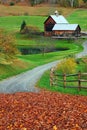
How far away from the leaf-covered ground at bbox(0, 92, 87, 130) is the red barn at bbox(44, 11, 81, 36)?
267ft

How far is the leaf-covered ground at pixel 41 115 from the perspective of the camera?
47.9ft

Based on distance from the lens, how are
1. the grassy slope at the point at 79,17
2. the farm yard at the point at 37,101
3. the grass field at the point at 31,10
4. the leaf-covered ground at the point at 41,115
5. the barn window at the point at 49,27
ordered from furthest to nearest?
the grass field at the point at 31,10 < the grassy slope at the point at 79,17 < the barn window at the point at 49,27 < the farm yard at the point at 37,101 < the leaf-covered ground at the point at 41,115

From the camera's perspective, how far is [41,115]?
16641 millimetres

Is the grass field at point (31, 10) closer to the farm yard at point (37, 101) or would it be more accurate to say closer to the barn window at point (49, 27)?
the barn window at point (49, 27)

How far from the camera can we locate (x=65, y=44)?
9106 centimetres

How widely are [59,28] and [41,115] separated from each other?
88297 millimetres

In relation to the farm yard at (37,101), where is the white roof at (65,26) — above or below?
below

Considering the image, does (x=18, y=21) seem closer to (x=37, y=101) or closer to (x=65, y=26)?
(x=65, y=26)

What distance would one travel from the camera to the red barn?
102m

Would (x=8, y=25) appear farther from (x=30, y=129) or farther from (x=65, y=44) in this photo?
(x=30, y=129)

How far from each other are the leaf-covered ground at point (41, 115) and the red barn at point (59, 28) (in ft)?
267

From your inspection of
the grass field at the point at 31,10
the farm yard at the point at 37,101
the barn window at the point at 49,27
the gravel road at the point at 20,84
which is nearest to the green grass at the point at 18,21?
the grass field at the point at 31,10

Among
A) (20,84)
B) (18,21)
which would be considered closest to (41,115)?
(20,84)

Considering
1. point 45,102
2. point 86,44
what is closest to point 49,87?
point 45,102
